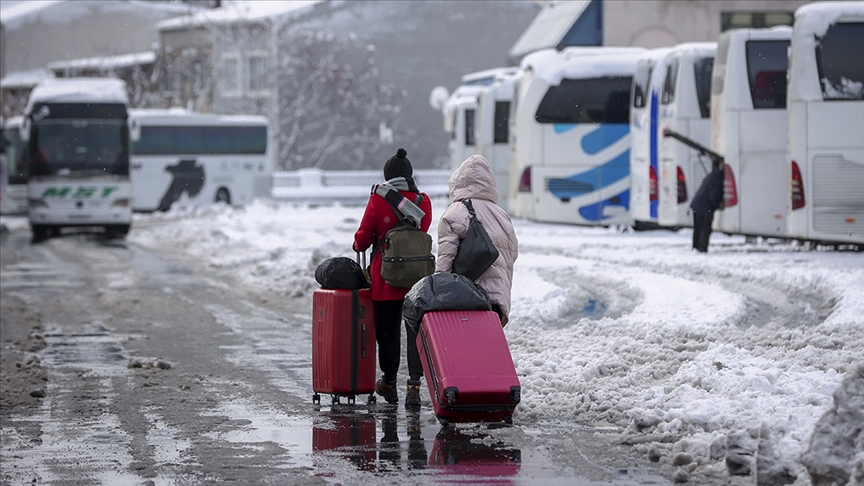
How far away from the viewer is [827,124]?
54.4 feet

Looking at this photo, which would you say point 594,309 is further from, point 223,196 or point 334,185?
point 334,185

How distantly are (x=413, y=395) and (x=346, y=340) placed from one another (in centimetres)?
52

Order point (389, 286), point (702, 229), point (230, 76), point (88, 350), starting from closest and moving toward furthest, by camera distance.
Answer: point (389, 286)
point (88, 350)
point (702, 229)
point (230, 76)

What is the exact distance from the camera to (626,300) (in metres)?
13.3

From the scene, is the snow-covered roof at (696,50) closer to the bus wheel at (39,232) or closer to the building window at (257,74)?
the bus wheel at (39,232)

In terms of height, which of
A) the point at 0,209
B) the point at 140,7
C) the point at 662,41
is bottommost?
the point at 0,209

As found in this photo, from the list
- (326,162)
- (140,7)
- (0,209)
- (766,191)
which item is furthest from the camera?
(140,7)

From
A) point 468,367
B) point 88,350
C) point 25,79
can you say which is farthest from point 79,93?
point 25,79

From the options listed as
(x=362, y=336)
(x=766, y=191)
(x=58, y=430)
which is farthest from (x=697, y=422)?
(x=766, y=191)

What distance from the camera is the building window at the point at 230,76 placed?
59312 millimetres

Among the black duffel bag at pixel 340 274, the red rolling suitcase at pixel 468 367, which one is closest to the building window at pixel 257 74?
the black duffel bag at pixel 340 274

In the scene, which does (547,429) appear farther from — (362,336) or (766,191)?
(766,191)

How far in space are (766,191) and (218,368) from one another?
1093 centimetres

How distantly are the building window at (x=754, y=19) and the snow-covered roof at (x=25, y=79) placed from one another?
50525 millimetres
